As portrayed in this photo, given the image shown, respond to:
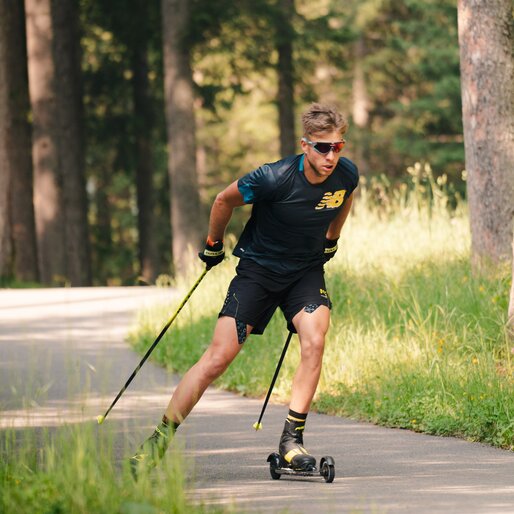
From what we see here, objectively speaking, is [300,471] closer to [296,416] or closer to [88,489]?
[296,416]

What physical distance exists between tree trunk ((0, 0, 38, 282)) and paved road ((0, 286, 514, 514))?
543 inches

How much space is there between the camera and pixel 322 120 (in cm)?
690

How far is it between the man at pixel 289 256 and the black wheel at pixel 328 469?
0.30ft

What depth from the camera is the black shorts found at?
705 centimetres

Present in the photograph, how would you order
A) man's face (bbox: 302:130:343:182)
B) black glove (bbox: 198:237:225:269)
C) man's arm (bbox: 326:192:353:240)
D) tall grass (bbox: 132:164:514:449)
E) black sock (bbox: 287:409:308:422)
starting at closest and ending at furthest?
man's face (bbox: 302:130:343:182) → black sock (bbox: 287:409:308:422) → black glove (bbox: 198:237:225:269) → man's arm (bbox: 326:192:353:240) → tall grass (bbox: 132:164:514:449)

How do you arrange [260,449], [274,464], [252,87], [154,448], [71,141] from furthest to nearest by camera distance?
1. [252,87]
2. [71,141]
3. [260,449]
4. [274,464]
5. [154,448]

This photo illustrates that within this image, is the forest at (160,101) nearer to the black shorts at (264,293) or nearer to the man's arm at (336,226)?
the man's arm at (336,226)

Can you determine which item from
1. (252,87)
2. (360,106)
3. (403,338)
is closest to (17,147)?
(252,87)

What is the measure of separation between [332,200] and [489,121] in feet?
19.3

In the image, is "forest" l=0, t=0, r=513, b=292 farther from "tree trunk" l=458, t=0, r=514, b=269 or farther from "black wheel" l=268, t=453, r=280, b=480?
"black wheel" l=268, t=453, r=280, b=480

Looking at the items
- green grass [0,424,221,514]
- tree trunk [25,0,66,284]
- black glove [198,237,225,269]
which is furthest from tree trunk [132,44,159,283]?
green grass [0,424,221,514]

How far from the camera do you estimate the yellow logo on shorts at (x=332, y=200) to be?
6941 mm

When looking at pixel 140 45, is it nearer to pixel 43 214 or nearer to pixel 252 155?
pixel 43 214

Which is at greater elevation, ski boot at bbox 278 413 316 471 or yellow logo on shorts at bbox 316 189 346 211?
yellow logo on shorts at bbox 316 189 346 211
